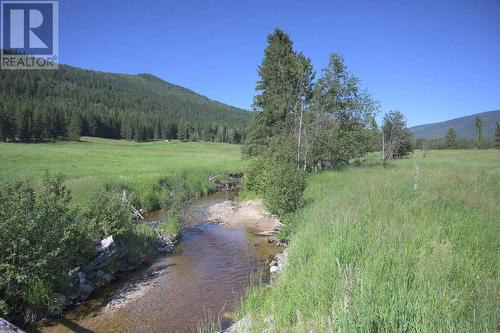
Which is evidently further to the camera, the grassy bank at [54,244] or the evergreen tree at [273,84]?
the evergreen tree at [273,84]

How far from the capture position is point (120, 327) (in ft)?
28.3

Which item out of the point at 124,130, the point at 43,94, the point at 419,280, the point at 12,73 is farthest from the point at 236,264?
the point at 12,73

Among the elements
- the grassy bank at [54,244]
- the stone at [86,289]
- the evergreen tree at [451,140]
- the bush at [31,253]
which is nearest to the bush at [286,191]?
the grassy bank at [54,244]

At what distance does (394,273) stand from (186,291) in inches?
298

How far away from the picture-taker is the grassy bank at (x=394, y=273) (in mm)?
4098

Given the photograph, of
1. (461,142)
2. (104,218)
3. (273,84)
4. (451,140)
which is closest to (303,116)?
(273,84)

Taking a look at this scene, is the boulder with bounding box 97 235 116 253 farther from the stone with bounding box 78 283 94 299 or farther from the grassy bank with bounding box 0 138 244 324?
the stone with bounding box 78 283 94 299

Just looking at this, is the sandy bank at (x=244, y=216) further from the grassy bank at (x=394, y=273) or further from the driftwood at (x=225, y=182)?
the driftwood at (x=225, y=182)

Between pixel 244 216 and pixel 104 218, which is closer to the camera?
pixel 104 218

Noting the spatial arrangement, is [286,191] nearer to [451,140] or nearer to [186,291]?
[186,291]

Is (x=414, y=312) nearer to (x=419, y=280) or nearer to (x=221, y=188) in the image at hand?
(x=419, y=280)

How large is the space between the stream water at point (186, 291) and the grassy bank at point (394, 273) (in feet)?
5.86

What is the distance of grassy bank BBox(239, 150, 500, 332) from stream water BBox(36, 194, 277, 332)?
1.79 m

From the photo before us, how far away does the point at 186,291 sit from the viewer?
10609 millimetres
